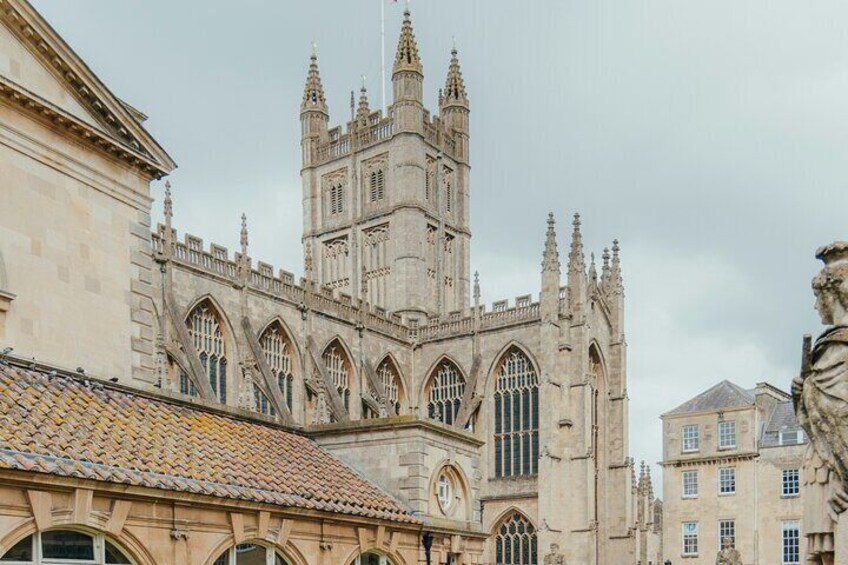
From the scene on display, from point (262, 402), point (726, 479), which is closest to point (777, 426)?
point (726, 479)

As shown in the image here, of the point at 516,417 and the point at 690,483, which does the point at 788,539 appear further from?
the point at 516,417

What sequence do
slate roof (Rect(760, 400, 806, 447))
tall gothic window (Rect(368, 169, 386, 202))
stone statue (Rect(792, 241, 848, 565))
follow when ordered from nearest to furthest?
1. stone statue (Rect(792, 241, 848, 565))
2. slate roof (Rect(760, 400, 806, 447))
3. tall gothic window (Rect(368, 169, 386, 202))

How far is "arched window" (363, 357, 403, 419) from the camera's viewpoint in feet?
172

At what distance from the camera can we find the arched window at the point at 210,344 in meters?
41.5

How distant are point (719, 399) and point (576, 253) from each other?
41.6ft

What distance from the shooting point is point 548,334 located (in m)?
49.7

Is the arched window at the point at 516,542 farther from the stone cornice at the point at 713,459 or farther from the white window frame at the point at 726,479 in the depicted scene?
the white window frame at the point at 726,479

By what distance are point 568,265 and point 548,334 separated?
3420 mm

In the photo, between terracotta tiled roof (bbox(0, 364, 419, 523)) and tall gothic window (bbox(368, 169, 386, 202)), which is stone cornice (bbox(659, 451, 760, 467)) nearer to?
tall gothic window (bbox(368, 169, 386, 202))

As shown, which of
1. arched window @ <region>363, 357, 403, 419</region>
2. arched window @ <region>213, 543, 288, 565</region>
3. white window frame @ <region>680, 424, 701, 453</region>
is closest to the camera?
arched window @ <region>213, 543, 288, 565</region>

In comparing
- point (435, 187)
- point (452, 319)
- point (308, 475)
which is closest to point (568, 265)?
point (452, 319)

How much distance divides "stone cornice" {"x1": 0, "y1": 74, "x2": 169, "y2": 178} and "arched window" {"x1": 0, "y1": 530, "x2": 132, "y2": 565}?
336 inches

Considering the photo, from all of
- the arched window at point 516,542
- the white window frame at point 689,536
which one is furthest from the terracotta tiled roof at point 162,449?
the white window frame at point 689,536

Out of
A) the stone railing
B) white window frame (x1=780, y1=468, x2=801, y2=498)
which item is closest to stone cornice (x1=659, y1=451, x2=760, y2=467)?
white window frame (x1=780, y1=468, x2=801, y2=498)
